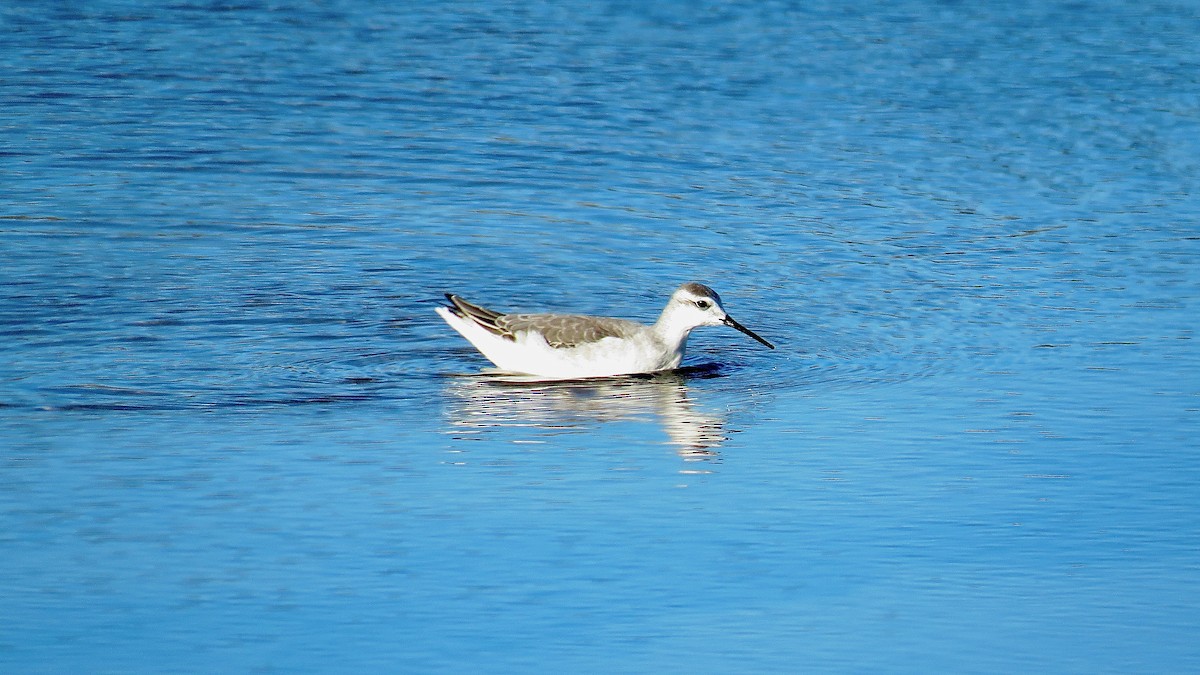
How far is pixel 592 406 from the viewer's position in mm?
12508

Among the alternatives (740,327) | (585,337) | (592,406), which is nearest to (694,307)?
(740,327)

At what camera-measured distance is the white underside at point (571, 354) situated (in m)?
13.3

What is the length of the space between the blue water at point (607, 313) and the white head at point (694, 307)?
0.44m

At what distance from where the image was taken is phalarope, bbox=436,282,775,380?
43.7ft

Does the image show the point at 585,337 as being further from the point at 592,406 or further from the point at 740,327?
the point at 740,327

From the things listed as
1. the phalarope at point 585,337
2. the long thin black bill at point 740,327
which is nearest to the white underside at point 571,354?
the phalarope at point 585,337

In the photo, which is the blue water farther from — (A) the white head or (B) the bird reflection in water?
(A) the white head

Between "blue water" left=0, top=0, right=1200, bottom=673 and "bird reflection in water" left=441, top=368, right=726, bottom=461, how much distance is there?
5cm

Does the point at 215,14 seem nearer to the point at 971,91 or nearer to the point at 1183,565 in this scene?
the point at 971,91

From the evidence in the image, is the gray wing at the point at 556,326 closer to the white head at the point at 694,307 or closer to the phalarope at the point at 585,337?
the phalarope at the point at 585,337

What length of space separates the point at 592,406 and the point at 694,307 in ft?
4.80

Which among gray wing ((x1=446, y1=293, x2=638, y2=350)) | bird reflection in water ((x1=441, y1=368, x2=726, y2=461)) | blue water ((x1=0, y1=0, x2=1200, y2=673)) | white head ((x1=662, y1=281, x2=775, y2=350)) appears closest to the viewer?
blue water ((x1=0, y1=0, x2=1200, y2=673))

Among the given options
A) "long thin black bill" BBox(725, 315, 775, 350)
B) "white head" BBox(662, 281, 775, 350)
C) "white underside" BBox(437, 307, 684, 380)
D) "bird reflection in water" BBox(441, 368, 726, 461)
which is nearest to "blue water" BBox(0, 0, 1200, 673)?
"bird reflection in water" BBox(441, 368, 726, 461)

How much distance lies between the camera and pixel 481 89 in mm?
21406
